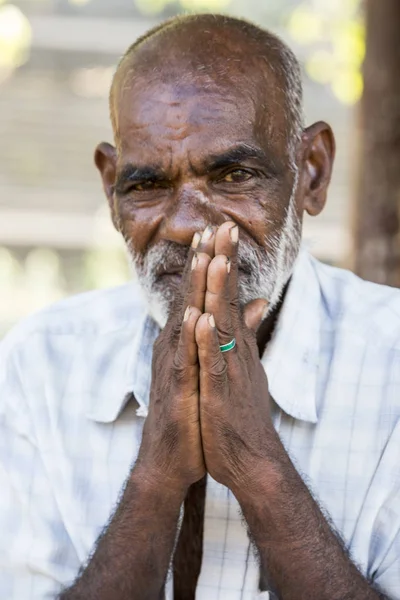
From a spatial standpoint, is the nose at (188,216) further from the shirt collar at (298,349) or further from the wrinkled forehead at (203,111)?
the shirt collar at (298,349)

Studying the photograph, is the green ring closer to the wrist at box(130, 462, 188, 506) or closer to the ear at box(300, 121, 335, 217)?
the wrist at box(130, 462, 188, 506)

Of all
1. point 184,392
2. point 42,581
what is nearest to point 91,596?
point 42,581

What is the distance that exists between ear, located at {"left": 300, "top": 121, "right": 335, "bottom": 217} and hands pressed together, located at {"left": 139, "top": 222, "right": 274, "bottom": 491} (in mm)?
612

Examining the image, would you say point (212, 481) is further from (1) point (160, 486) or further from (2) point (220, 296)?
(2) point (220, 296)

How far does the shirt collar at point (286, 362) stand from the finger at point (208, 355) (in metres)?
0.41

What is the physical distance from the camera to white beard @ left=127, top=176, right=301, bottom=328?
2635mm

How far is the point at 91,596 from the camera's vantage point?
2.43 meters

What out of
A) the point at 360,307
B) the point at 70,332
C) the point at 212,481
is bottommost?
the point at 212,481

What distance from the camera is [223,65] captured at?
2682 mm

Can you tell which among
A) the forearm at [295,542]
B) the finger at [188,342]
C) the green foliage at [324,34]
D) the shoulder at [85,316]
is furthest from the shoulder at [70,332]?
the green foliage at [324,34]

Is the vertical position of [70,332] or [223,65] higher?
[223,65]

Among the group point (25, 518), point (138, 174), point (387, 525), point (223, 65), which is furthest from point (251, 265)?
point (25, 518)

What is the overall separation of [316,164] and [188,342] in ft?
3.12

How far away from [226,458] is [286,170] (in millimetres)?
886
